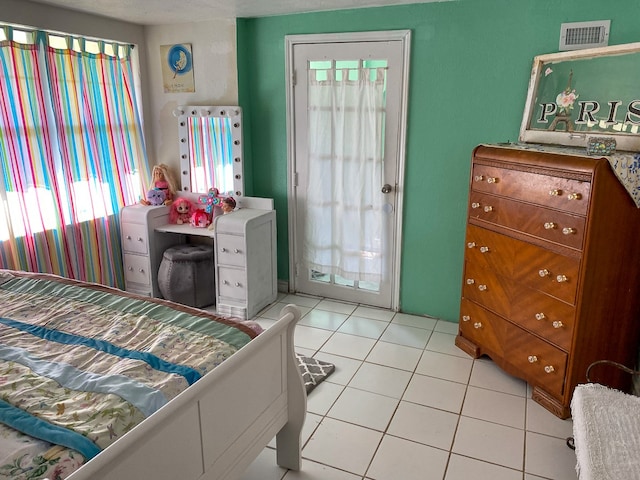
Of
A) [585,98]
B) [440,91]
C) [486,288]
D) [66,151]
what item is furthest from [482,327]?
[66,151]

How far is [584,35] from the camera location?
2.88m

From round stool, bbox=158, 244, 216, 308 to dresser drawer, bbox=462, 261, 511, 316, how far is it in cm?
202

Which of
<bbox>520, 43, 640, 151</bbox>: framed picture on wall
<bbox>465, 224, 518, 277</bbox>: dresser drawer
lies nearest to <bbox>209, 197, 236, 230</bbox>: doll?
<bbox>465, 224, 518, 277</bbox>: dresser drawer

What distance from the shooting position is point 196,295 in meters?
3.98

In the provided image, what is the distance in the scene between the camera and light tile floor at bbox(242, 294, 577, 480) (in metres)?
2.28

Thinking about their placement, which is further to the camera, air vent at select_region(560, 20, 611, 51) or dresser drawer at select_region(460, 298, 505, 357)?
dresser drawer at select_region(460, 298, 505, 357)

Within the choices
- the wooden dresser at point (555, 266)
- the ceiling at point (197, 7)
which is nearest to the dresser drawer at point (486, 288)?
the wooden dresser at point (555, 266)

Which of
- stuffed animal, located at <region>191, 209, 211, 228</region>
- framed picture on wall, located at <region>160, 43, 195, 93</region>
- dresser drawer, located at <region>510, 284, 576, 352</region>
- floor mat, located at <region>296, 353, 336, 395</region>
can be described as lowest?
floor mat, located at <region>296, 353, 336, 395</region>

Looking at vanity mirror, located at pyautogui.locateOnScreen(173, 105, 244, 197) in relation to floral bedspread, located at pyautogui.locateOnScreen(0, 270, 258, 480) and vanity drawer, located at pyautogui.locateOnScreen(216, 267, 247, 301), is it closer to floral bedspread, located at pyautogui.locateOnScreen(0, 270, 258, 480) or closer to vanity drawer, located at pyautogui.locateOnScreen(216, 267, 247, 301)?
vanity drawer, located at pyautogui.locateOnScreen(216, 267, 247, 301)

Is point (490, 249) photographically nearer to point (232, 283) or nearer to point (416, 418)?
point (416, 418)

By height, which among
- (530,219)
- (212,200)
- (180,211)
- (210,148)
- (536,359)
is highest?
(210,148)

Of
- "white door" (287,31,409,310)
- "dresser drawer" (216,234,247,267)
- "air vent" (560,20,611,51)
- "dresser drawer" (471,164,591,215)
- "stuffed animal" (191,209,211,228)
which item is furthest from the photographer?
"stuffed animal" (191,209,211,228)

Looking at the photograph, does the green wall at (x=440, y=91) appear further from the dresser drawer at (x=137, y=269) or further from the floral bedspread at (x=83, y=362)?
the floral bedspread at (x=83, y=362)

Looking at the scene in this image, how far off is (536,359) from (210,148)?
286cm
